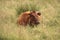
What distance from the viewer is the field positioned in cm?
499

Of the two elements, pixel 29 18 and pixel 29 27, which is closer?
pixel 29 27

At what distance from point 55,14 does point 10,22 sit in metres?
1.41

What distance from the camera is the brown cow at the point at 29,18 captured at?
6035 millimetres

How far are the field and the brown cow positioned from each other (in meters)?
0.13

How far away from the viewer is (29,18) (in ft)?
20.3

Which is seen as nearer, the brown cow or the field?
the field

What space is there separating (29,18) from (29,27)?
1.95 feet

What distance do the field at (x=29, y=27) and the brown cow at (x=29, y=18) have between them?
0.42ft

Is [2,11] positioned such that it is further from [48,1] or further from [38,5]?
[48,1]

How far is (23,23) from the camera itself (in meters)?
6.04

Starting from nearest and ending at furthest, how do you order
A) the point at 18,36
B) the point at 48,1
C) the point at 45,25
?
the point at 18,36 → the point at 45,25 → the point at 48,1

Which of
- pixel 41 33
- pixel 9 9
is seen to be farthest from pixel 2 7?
pixel 41 33

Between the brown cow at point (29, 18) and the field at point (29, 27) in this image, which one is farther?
the brown cow at point (29, 18)

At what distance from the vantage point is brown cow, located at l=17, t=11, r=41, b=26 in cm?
604
